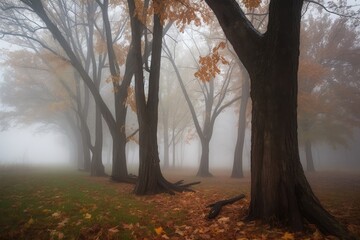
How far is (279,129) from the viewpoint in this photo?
196 inches

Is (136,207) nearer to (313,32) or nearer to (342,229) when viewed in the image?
(342,229)

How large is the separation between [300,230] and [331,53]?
22165 millimetres

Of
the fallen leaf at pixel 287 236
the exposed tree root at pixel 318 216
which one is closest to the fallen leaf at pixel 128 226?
the fallen leaf at pixel 287 236

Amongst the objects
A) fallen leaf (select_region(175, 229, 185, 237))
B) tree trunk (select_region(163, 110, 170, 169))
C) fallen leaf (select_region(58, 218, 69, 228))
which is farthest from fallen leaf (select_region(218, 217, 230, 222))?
tree trunk (select_region(163, 110, 170, 169))

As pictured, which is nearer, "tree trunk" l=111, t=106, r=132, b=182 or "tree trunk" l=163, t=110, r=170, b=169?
"tree trunk" l=111, t=106, r=132, b=182

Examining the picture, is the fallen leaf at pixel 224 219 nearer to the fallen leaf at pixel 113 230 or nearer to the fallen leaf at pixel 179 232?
the fallen leaf at pixel 179 232

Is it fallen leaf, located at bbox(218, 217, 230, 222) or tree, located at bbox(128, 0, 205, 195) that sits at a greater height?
tree, located at bbox(128, 0, 205, 195)

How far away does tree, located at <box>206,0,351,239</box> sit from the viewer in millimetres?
4871

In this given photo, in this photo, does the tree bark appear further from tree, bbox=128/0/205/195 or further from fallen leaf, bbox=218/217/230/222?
fallen leaf, bbox=218/217/230/222

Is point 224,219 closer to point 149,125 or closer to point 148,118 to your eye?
point 149,125

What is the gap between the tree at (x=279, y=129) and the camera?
4.87 meters

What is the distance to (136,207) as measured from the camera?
671cm

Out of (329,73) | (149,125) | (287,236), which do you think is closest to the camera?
(287,236)

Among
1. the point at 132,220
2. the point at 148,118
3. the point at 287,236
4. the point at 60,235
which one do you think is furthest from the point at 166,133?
the point at 287,236
